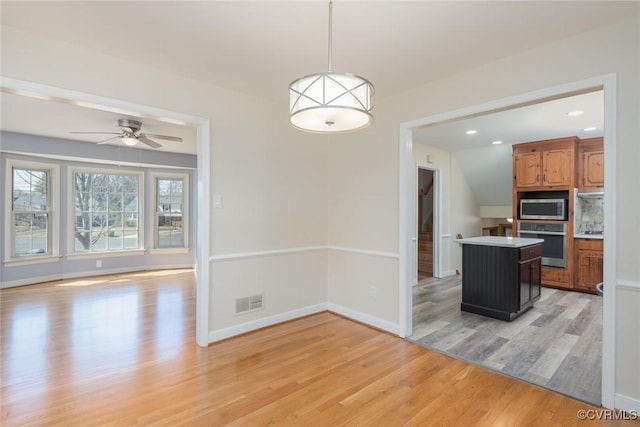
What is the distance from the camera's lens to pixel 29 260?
5492 millimetres

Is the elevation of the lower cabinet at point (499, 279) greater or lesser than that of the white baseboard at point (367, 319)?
greater

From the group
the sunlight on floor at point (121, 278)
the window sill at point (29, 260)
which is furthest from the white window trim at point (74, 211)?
the sunlight on floor at point (121, 278)

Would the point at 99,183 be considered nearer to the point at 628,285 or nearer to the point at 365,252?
the point at 365,252

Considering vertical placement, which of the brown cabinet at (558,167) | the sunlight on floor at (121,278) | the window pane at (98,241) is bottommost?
the sunlight on floor at (121,278)

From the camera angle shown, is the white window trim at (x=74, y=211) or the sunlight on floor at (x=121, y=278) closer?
the sunlight on floor at (x=121, y=278)

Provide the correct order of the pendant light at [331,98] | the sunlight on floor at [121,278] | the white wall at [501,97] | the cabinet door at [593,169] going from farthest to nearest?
1. the sunlight on floor at [121,278]
2. the cabinet door at [593,169]
3. the white wall at [501,97]
4. the pendant light at [331,98]

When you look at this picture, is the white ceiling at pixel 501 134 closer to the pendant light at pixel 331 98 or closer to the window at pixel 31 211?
the pendant light at pixel 331 98

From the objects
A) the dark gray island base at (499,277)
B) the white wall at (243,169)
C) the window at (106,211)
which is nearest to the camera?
the white wall at (243,169)

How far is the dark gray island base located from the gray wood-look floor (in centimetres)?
14

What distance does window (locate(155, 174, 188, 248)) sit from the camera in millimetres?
7035

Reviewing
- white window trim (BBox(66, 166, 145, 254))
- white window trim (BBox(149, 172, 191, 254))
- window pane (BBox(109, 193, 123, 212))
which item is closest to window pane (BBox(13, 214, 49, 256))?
white window trim (BBox(66, 166, 145, 254))

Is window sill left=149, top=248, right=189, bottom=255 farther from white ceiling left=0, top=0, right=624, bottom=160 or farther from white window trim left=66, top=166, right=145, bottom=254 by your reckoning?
white ceiling left=0, top=0, right=624, bottom=160

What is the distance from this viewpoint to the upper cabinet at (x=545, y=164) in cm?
523

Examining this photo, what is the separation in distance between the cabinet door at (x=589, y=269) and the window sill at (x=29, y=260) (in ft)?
29.4
